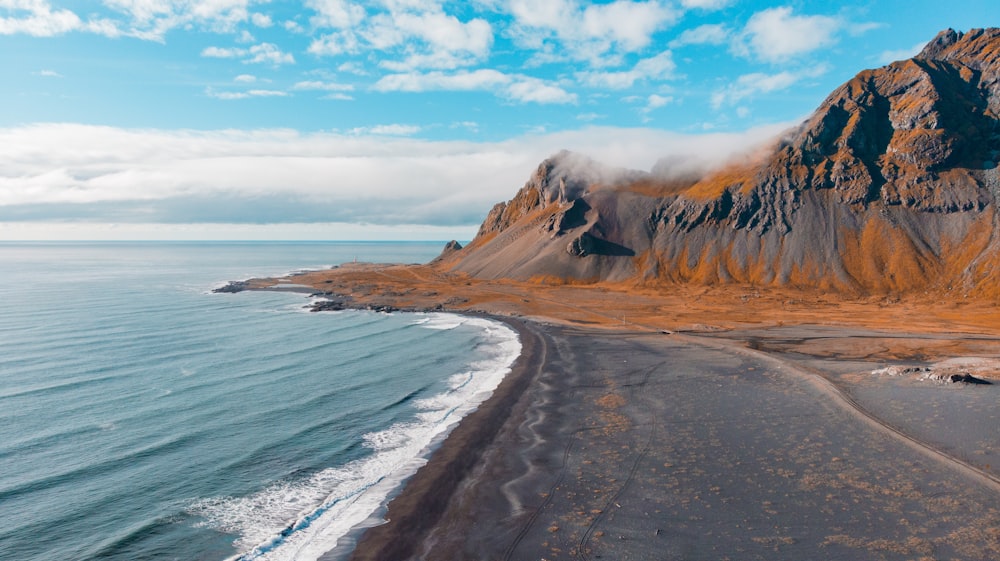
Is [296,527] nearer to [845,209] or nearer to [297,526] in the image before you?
[297,526]

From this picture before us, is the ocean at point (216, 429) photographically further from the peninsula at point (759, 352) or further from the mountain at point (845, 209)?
the mountain at point (845, 209)

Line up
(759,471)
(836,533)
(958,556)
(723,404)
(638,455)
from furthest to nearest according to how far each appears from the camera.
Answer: (723,404), (638,455), (759,471), (836,533), (958,556)

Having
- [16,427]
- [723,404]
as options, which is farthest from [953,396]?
[16,427]

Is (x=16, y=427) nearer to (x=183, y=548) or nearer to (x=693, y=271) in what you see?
(x=183, y=548)

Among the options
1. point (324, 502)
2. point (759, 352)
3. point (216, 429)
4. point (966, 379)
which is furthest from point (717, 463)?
point (759, 352)

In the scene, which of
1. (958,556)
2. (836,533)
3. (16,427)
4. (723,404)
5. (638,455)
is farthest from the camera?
(723,404)

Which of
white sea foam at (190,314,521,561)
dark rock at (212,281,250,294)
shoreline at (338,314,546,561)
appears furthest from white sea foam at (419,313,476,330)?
dark rock at (212,281,250,294)

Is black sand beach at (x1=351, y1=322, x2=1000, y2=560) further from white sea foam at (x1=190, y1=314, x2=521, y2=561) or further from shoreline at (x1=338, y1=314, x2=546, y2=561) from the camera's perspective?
white sea foam at (x1=190, y1=314, x2=521, y2=561)
